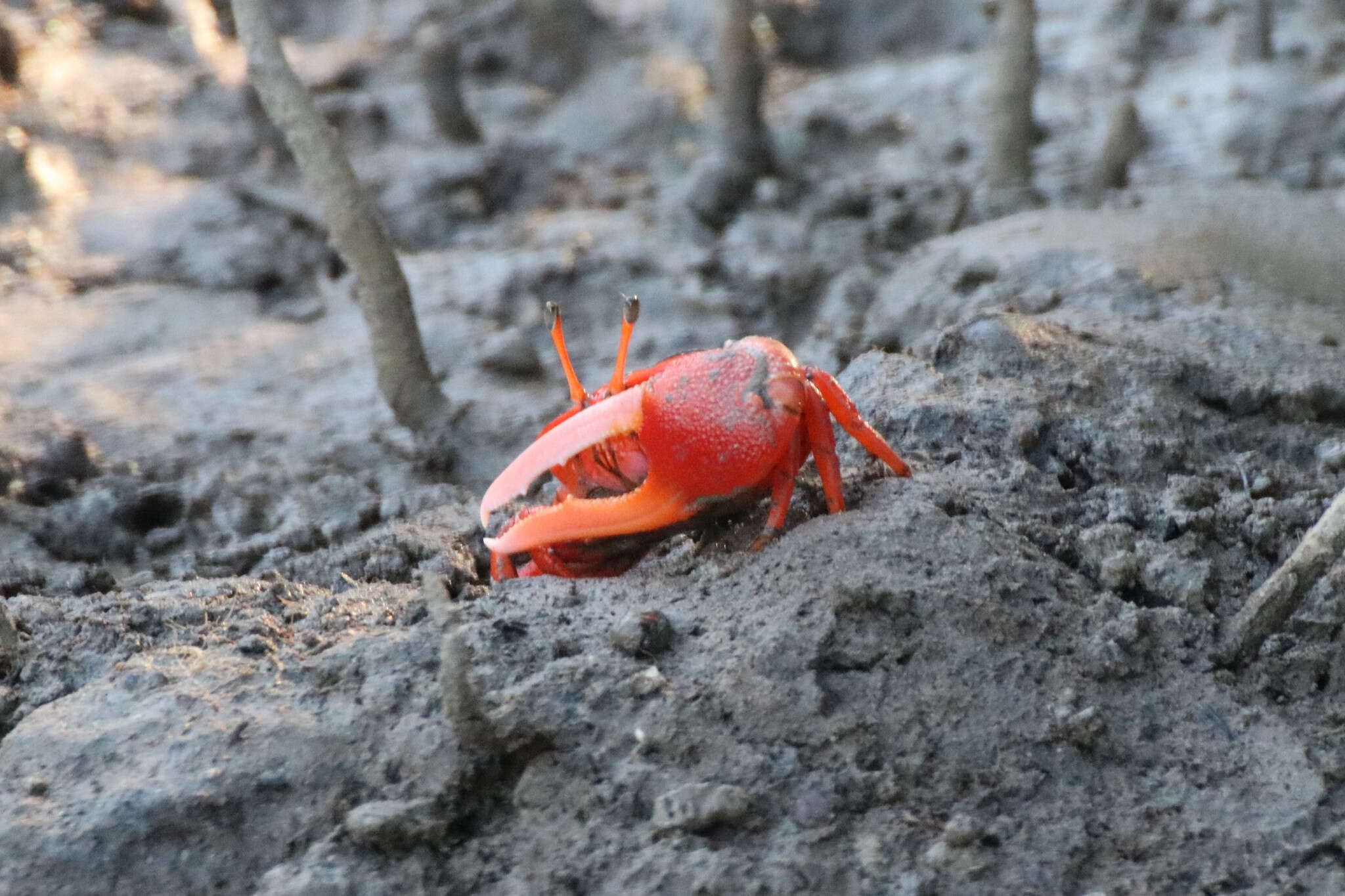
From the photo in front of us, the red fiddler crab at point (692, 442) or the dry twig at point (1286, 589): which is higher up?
the red fiddler crab at point (692, 442)

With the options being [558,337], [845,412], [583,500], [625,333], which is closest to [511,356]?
[558,337]

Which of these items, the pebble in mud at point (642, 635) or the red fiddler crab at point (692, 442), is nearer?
the pebble in mud at point (642, 635)

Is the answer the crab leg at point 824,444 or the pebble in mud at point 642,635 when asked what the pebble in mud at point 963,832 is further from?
the crab leg at point 824,444

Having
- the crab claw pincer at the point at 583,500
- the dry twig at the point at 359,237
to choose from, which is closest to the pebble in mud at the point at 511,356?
the dry twig at the point at 359,237

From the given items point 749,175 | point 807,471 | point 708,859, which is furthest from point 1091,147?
point 708,859

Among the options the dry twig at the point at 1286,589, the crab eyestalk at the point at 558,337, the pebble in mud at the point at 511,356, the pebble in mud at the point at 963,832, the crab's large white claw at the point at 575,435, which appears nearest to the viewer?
the pebble in mud at the point at 963,832

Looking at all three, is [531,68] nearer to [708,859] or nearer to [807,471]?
[807,471]

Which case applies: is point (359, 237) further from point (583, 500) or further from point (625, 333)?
point (583, 500)

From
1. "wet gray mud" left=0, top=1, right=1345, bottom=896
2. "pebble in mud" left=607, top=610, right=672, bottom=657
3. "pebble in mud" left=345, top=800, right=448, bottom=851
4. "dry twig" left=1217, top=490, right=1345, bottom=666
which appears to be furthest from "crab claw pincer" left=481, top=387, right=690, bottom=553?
"dry twig" left=1217, top=490, right=1345, bottom=666

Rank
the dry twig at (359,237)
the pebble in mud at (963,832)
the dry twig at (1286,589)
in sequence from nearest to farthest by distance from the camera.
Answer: the pebble in mud at (963,832) < the dry twig at (1286,589) < the dry twig at (359,237)
